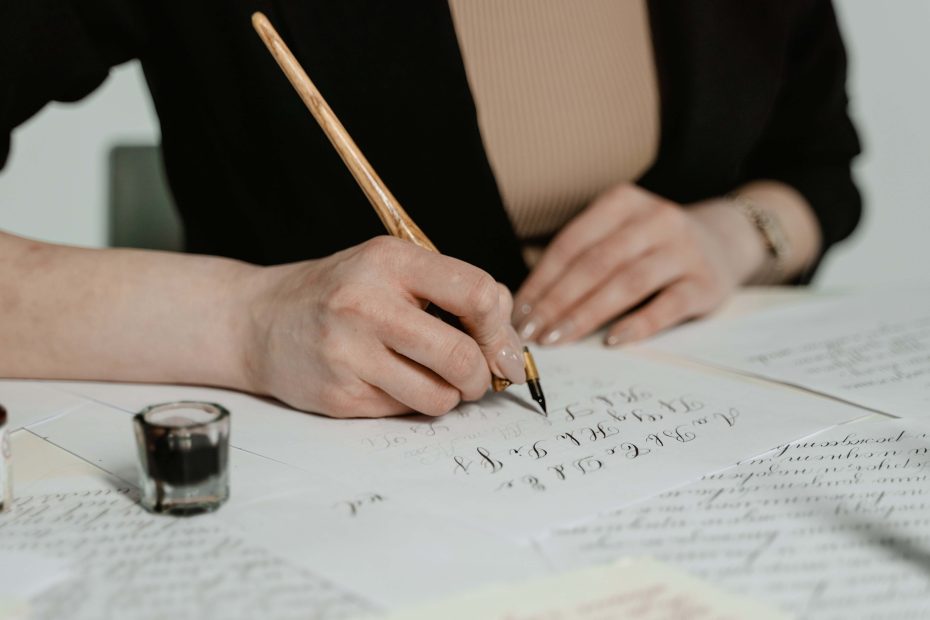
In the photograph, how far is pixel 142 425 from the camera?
0.54 metres

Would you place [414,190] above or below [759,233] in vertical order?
above

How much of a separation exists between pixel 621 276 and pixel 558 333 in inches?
4.1

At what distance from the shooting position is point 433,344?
0.69 m

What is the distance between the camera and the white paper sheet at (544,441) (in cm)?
59

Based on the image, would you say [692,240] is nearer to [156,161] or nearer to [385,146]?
[385,146]

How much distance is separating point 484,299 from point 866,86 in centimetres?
189

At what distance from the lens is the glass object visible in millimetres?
538

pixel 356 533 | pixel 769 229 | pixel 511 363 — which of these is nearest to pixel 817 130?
pixel 769 229

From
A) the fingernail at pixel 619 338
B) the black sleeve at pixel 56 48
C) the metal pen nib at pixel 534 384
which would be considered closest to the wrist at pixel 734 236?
the fingernail at pixel 619 338

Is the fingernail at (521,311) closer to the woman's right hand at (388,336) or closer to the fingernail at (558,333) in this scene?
the fingernail at (558,333)

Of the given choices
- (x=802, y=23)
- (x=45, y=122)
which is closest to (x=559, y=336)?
(x=802, y=23)

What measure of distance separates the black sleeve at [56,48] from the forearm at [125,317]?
0.18 metres

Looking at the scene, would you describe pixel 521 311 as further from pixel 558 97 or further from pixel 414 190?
pixel 558 97

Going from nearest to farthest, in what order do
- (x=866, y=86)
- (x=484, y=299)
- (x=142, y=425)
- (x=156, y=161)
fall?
(x=142, y=425) < (x=484, y=299) < (x=156, y=161) < (x=866, y=86)
